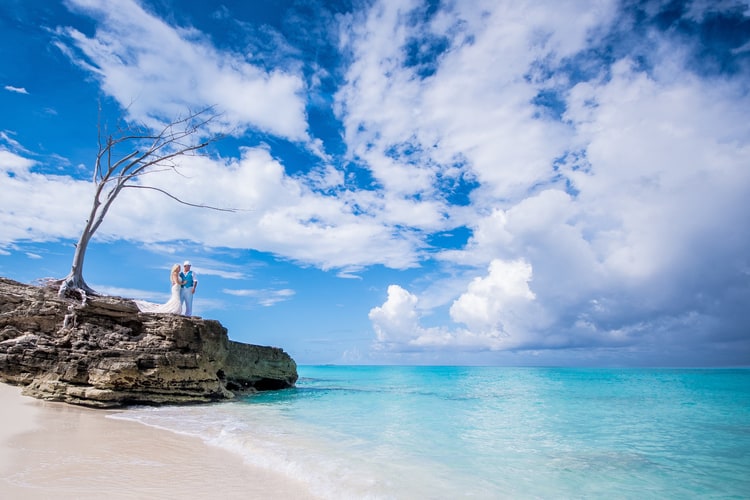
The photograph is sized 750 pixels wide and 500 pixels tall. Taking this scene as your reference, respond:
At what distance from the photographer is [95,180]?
16.6 meters

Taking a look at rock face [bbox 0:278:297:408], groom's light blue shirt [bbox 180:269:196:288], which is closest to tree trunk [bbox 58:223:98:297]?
rock face [bbox 0:278:297:408]

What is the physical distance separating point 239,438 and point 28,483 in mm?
4385

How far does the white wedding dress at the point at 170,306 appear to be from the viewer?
53.7 ft

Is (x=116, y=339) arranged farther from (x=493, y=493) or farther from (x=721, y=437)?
(x=721, y=437)

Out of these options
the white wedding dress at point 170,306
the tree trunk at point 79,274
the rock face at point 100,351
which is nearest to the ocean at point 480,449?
the rock face at point 100,351

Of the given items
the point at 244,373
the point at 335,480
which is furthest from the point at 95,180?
the point at 335,480

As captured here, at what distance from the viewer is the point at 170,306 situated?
16438 mm

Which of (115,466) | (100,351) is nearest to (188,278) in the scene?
(100,351)

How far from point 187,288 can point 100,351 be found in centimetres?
415

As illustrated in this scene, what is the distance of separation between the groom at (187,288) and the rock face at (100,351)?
0.90 metres

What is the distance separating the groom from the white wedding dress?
19 centimetres

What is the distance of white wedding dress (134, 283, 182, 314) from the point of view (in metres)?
16.4

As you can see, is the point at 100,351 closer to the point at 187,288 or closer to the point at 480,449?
the point at 187,288

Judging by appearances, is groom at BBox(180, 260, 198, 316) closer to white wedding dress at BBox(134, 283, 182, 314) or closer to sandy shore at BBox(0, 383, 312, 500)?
white wedding dress at BBox(134, 283, 182, 314)
